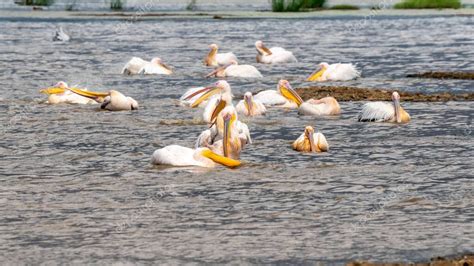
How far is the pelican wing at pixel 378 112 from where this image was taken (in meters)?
13.8

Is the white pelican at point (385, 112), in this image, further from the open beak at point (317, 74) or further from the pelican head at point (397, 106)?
the open beak at point (317, 74)

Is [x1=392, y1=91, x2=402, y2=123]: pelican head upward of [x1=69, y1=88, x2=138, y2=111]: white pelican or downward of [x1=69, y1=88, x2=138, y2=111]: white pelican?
upward

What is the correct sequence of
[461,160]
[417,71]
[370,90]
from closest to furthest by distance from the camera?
[461,160] < [370,90] < [417,71]

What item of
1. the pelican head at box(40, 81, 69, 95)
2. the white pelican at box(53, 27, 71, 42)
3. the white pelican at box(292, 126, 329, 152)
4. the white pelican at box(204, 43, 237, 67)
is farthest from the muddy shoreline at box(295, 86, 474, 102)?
the white pelican at box(53, 27, 71, 42)

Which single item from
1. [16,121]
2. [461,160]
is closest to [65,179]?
[461,160]

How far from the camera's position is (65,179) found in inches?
397

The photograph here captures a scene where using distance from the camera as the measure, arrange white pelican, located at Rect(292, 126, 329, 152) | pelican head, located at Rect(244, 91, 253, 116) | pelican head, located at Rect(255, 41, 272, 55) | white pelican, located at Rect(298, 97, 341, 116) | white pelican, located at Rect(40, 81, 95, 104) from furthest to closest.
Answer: pelican head, located at Rect(255, 41, 272, 55)
white pelican, located at Rect(40, 81, 95, 104)
white pelican, located at Rect(298, 97, 341, 116)
pelican head, located at Rect(244, 91, 253, 116)
white pelican, located at Rect(292, 126, 329, 152)

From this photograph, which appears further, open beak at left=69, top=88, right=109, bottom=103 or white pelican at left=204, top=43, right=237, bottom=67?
white pelican at left=204, top=43, right=237, bottom=67

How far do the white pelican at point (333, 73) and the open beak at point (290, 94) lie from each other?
151 inches

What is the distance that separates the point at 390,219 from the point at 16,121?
22.1 ft

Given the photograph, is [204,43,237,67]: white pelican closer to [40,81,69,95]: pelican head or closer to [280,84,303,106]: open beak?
[40,81,69,95]: pelican head

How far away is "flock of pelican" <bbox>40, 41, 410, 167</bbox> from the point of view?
1073 cm

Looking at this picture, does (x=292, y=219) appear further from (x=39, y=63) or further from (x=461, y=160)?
(x=39, y=63)

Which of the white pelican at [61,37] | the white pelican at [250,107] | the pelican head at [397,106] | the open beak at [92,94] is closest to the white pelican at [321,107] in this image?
the white pelican at [250,107]
